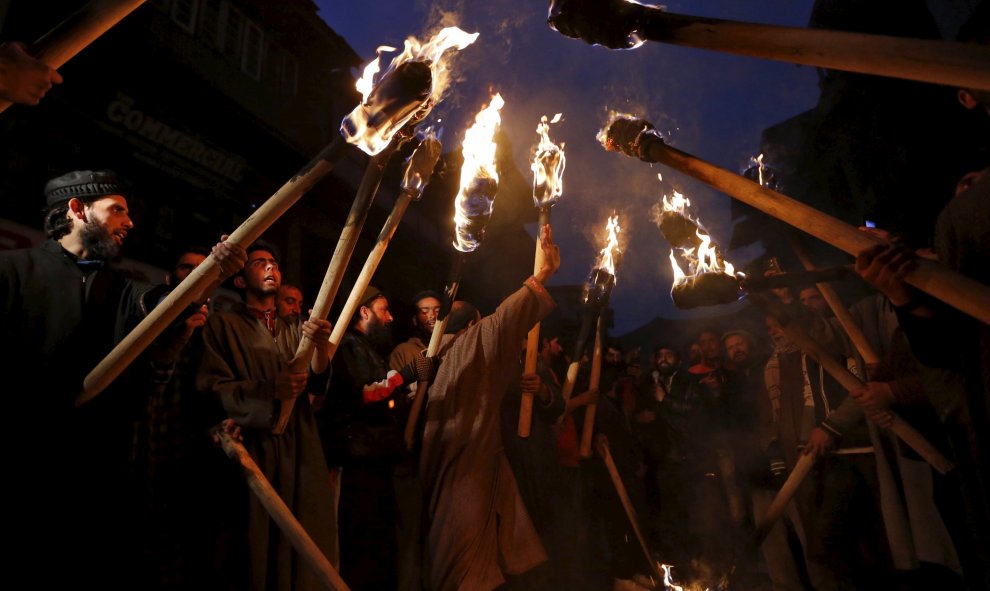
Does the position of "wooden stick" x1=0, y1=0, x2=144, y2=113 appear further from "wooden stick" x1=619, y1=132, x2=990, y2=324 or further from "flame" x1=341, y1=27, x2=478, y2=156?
"wooden stick" x1=619, y1=132, x2=990, y2=324

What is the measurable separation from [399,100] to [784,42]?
1638 mm

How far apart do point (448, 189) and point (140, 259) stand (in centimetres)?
1225

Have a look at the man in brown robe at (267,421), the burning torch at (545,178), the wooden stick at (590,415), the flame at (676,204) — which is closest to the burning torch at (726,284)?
the flame at (676,204)

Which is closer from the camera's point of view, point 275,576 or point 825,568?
point 275,576

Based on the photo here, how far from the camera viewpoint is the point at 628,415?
8.62m

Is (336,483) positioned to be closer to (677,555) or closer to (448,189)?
(677,555)

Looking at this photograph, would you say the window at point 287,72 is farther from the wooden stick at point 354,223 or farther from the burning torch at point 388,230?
the wooden stick at point 354,223

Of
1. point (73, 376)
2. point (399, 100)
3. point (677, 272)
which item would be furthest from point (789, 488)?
point (73, 376)

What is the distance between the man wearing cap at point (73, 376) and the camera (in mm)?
2818

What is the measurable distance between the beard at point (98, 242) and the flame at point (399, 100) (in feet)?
6.37

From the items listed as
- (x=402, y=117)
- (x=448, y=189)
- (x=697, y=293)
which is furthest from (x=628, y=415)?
(x=448, y=189)

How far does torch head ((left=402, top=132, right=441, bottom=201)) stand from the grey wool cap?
198 centimetres

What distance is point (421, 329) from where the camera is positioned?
6.01 m

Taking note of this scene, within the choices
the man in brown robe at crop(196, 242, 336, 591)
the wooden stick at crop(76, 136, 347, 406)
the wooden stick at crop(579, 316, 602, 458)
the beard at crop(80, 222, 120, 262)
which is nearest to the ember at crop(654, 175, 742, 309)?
the wooden stick at crop(76, 136, 347, 406)
